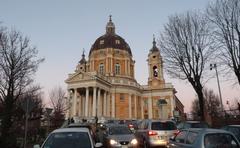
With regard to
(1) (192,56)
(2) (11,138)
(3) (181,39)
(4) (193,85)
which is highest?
(3) (181,39)

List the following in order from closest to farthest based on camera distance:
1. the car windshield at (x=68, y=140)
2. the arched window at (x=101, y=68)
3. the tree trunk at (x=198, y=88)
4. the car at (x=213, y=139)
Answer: the car windshield at (x=68, y=140)
the car at (x=213, y=139)
the tree trunk at (x=198, y=88)
the arched window at (x=101, y=68)

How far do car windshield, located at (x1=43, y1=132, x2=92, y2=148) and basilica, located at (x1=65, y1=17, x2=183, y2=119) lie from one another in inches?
1928

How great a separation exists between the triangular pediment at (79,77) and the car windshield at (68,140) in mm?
49501

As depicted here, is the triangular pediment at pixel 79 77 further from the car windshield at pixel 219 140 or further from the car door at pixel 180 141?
the car windshield at pixel 219 140

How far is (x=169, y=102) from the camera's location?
69.4 m

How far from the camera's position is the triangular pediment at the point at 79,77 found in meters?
57.8

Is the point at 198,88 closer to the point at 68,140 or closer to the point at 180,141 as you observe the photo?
the point at 180,141

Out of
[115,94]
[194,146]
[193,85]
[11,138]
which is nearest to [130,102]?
[115,94]

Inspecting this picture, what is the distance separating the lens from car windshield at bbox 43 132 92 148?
288 inches

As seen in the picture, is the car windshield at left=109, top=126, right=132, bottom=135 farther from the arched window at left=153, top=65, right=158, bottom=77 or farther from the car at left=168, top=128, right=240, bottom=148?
the arched window at left=153, top=65, right=158, bottom=77

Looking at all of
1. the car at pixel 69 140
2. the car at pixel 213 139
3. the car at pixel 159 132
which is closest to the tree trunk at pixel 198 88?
the car at pixel 159 132

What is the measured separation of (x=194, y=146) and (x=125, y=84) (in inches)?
2323

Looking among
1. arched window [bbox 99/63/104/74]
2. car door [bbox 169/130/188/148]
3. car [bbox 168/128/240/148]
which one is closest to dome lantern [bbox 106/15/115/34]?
arched window [bbox 99/63/104/74]

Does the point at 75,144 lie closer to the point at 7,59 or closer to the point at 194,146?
the point at 194,146
